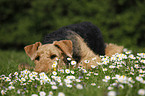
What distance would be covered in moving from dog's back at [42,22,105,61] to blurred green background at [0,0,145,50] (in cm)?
314

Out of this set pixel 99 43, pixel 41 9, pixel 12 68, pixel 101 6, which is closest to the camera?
pixel 12 68

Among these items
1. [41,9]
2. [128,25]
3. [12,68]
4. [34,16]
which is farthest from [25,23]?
[12,68]

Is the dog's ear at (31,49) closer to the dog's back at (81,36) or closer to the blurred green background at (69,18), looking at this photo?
the dog's back at (81,36)

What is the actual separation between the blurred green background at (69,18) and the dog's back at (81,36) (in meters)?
3.14

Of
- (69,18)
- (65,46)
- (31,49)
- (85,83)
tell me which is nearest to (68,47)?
(65,46)

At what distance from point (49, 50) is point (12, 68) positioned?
0.97m

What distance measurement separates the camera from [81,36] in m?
→ 4.64

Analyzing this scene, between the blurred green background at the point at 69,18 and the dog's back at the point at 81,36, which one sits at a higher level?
the blurred green background at the point at 69,18

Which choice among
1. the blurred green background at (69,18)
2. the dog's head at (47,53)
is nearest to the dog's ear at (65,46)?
the dog's head at (47,53)

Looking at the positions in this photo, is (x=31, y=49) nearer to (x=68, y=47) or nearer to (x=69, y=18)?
(x=68, y=47)

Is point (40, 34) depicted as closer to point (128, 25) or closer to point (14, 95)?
point (128, 25)

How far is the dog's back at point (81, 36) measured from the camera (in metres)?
4.16

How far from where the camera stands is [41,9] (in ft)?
34.9

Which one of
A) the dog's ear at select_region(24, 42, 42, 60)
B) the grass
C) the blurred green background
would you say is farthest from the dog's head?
the blurred green background
